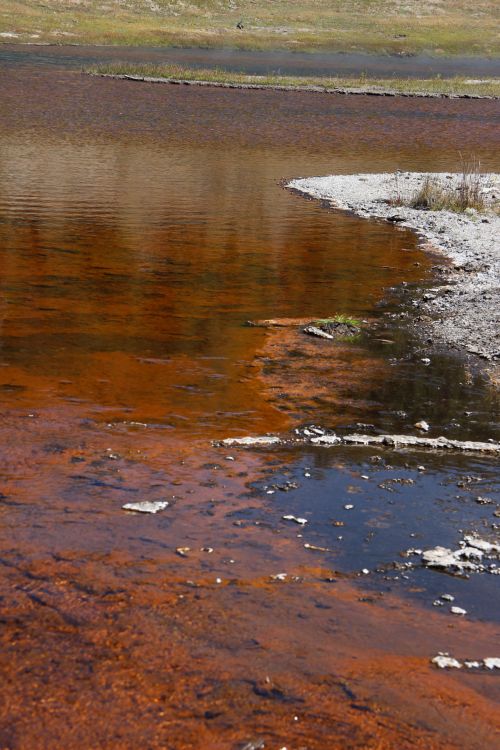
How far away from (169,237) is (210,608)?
1306 centimetres

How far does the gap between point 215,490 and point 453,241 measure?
42.1ft

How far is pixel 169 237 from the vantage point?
18.6m

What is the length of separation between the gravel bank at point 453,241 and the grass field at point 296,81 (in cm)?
3113

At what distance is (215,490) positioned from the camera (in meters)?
8.05

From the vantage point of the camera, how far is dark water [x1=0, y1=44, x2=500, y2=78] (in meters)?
66.1

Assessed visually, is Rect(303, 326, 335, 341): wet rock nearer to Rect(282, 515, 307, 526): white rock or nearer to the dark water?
Rect(282, 515, 307, 526): white rock

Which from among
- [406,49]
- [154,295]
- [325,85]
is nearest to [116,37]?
[406,49]

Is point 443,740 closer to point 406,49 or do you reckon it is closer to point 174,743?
point 174,743

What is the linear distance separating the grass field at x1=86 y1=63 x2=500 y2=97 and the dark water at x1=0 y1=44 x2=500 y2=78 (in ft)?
13.5

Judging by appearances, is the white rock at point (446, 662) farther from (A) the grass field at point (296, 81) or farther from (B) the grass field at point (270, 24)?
(B) the grass field at point (270, 24)

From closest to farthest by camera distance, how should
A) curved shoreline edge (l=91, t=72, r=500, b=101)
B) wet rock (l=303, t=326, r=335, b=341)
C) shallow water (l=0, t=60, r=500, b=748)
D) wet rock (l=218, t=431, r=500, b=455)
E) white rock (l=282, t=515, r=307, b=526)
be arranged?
1. shallow water (l=0, t=60, r=500, b=748)
2. white rock (l=282, t=515, r=307, b=526)
3. wet rock (l=218, t=431, r=500, b=455)
4. wet rock (l=303, t=326, r=335, b=341)
5. curved shoreline edge (l=91, t=72, r=500, b=101)

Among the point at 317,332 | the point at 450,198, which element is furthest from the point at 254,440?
the point at 450,198

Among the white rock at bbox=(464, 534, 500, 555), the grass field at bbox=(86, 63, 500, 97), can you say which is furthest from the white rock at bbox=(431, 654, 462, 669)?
the grass field at bbox=(86, 63, 500, 97)

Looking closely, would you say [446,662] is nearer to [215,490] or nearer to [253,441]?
[215,490]
